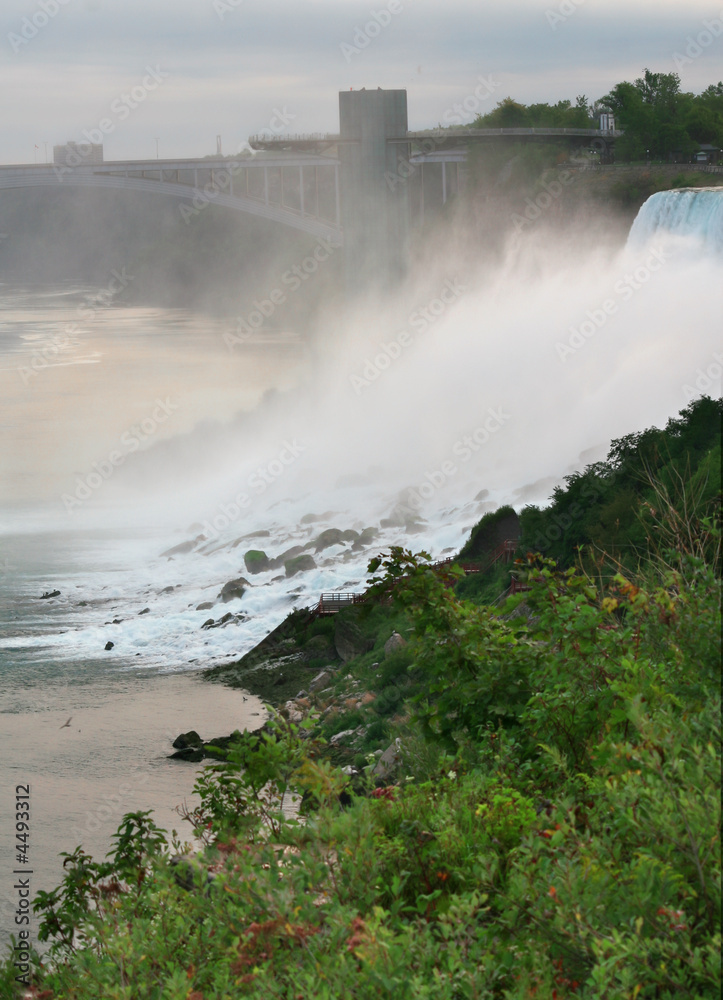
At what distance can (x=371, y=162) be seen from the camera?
44406 millimetres

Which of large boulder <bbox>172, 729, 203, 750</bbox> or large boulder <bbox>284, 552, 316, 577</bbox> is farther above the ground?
large boulder <bbox>172, 729, 203, 750</bbox>

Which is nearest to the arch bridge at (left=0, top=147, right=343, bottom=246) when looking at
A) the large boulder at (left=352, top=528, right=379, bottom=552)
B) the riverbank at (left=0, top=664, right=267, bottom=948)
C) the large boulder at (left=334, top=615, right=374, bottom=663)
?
the large boulder at (left=352, top=528, right=379, bottom=552)

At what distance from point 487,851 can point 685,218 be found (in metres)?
26.4

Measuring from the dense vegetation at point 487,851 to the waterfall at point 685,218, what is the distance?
23299 millimetres

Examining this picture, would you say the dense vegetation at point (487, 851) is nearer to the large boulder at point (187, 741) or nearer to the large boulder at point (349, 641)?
the large boulder at point (187, 741)

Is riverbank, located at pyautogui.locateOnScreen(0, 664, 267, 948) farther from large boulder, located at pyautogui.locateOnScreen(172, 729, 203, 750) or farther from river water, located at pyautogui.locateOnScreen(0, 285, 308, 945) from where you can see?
large boulder, located at pyautogui.locateOnScreen(172, 729, 203, 750)

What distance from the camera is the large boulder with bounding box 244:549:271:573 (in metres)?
26.8

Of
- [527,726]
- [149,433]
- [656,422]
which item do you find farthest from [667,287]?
[527,726]

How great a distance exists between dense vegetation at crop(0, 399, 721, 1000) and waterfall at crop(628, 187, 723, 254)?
23.3 m

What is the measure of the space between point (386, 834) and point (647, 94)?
157ft

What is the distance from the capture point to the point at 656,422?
26875mm

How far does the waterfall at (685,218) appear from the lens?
26609 mm

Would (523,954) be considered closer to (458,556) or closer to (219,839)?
(219,839)

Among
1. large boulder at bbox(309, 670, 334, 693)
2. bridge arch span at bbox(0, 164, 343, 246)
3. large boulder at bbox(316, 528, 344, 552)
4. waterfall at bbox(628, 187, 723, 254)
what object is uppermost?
bridge arch span at bbox(0, 164, 343, 246)
